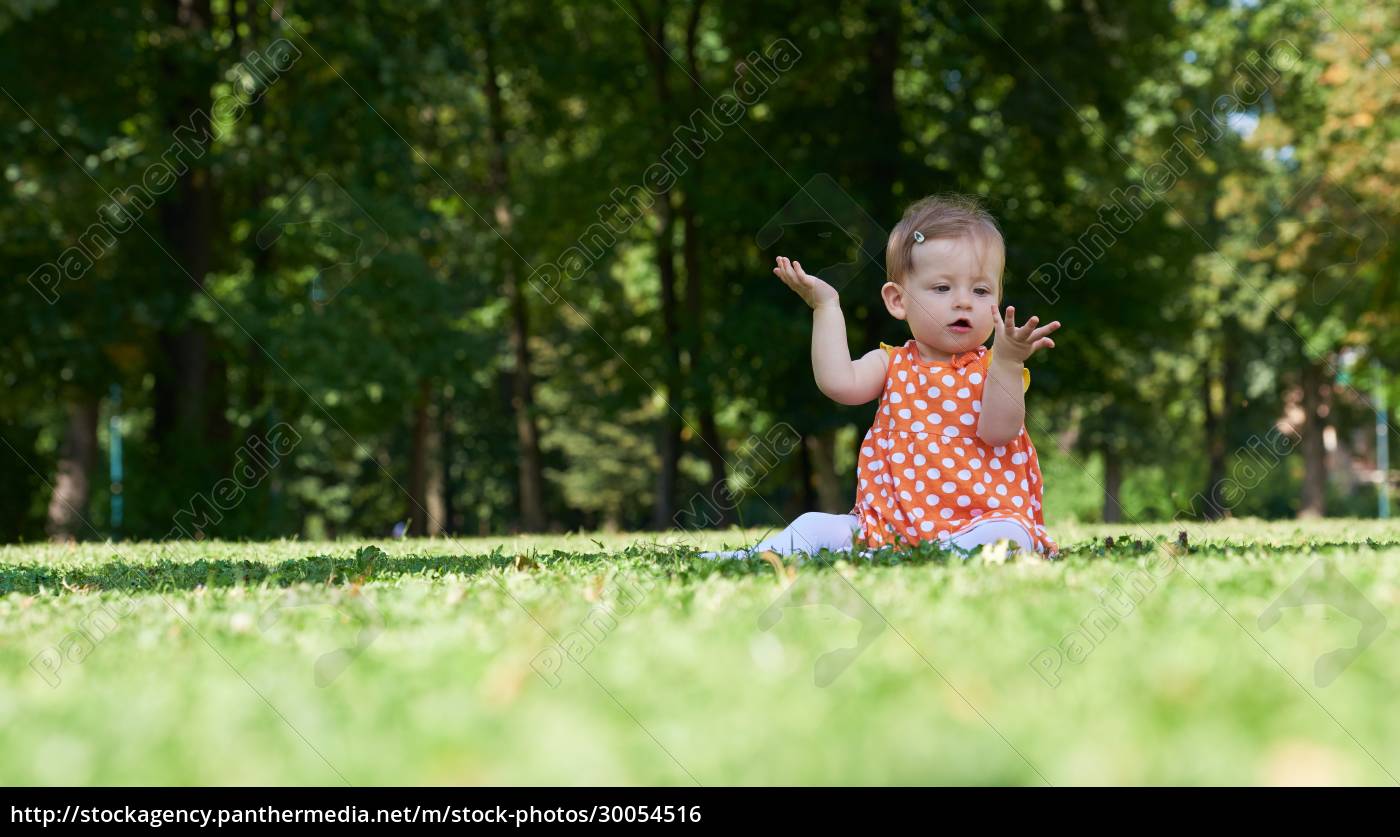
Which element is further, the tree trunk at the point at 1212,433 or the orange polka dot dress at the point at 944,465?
the tree trunk at the point at 1212,433

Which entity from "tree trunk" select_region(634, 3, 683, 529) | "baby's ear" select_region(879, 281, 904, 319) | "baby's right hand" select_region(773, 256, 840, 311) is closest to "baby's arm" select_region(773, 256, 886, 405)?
"baby's right hand" select_region(773, 256, 840, 311)

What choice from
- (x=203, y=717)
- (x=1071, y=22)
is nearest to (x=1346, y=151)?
(x=1071, y=22)

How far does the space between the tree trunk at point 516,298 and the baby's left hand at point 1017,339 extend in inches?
790

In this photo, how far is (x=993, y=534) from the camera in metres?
5.92

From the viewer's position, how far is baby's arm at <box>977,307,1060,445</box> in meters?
5.65

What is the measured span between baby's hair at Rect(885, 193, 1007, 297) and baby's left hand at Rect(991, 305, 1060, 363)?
558mm

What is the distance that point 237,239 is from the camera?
22.3 meters

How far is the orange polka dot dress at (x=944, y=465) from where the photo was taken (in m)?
6.16

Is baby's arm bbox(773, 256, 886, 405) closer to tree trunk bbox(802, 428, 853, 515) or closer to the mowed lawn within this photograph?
the mowed lawn

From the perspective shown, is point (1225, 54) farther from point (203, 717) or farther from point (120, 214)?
point (203, 717)

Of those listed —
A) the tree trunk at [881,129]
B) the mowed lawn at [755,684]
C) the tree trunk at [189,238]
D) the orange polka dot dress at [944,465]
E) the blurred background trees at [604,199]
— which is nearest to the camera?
the mowed lawn at [755,684]

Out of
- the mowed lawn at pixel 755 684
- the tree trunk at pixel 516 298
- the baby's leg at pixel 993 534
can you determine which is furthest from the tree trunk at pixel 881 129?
the mowed lawn at pixel 755 684

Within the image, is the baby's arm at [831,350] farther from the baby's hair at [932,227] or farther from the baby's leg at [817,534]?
the baby's leg at [817,534]

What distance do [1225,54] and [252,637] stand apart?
30891 millimetres
